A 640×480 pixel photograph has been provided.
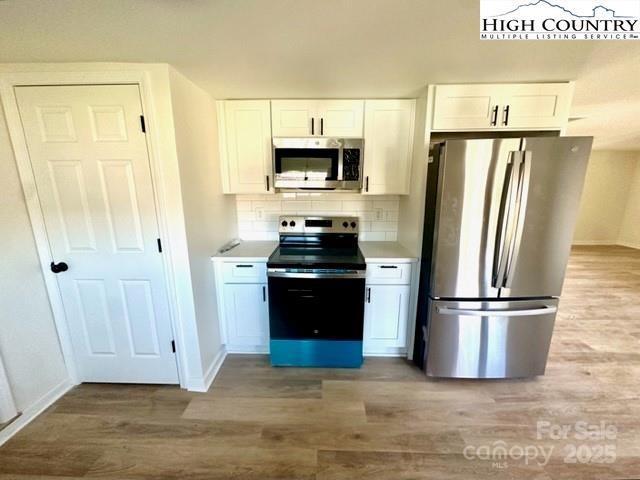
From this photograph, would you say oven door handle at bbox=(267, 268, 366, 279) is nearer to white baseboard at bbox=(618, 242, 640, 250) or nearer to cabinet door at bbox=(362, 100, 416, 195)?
cabinet door at bbox=(362, 100, 416, 195)

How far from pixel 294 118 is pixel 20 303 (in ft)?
7.75

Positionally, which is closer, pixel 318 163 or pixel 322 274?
pixel 322 274

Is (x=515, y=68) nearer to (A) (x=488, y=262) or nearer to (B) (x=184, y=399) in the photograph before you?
(A) (x=488, y=262)

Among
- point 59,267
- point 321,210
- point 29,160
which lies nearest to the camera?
point 29,160

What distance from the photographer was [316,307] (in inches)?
80.5

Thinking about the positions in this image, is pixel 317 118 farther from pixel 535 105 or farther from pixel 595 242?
pixel 595 242

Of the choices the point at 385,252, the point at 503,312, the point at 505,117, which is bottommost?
the point at 503,312

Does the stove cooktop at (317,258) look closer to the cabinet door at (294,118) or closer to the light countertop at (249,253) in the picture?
the light countertop at (249,253)

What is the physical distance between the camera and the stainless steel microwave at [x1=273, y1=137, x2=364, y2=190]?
2107mm

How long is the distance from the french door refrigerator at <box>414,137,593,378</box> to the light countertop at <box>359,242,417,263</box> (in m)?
0.18

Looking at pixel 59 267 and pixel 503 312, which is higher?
pixel 59 267

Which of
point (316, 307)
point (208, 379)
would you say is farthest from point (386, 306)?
point (208, 379)

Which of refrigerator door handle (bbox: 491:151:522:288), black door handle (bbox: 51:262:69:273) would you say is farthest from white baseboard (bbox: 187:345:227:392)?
refrigerator door handle (bbox: 491:151:522:288)

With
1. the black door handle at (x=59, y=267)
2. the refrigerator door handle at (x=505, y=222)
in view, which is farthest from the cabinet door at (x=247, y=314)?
the refrigerator door handle at (x=505, y=222)
